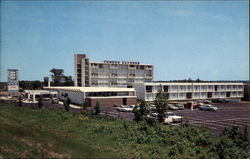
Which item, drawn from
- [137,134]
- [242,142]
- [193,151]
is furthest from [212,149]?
[137,134]

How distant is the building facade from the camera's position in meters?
83.8

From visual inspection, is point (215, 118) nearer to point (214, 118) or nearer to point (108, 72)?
point (214, 118)

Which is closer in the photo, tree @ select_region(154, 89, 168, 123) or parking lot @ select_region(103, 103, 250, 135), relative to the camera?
tree @ select_region(154, 89, 168, 123)

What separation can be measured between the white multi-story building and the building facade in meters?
20.3

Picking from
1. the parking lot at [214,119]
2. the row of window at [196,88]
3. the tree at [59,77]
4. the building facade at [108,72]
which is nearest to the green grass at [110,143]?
the parking lot at [214,119]

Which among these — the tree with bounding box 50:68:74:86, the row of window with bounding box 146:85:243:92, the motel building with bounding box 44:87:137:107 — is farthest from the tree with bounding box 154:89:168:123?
the tree with bounding box 50:68:74:86

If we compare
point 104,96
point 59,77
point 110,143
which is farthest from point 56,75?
point 110,143

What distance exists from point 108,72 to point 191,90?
30.0 m

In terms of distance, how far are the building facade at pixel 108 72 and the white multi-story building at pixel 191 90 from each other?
66.7 ft

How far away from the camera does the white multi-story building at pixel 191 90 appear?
6197 centimetres

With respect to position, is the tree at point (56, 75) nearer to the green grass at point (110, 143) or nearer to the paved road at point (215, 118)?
the paved road at point (215, 118)

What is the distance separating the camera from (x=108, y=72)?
85438 mm

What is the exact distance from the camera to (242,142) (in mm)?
19203

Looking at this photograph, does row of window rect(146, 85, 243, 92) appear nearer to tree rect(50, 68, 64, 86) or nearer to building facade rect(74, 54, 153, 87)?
building facade rect(74, 54, 153, 87)
